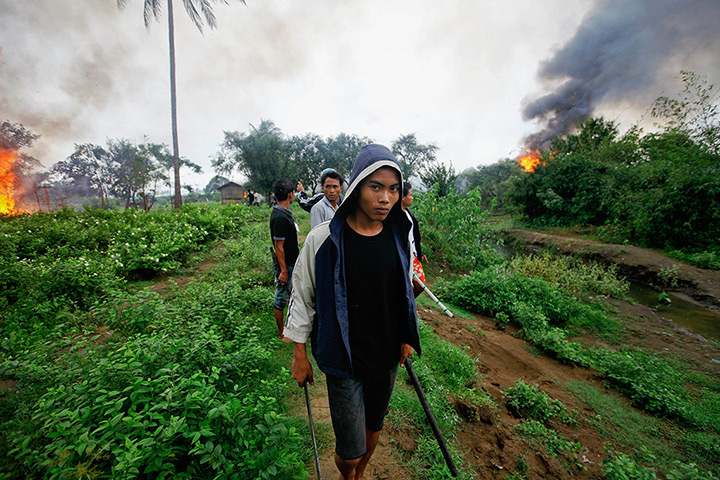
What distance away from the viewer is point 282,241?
10.9 feet

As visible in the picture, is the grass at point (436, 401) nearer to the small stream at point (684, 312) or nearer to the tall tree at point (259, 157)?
the small stream at point (684, 312)

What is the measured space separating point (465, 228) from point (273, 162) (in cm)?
1956

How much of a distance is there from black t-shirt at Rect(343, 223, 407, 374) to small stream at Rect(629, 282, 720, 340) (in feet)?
27.6

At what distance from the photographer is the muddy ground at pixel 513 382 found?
219 centimetres

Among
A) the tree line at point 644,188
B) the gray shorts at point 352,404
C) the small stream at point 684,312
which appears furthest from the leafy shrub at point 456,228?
the gray shorts at point 352,404

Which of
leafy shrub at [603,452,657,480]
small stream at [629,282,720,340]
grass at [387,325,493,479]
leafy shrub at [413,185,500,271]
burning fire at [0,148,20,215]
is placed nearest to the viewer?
leafy shrub at [603,452,657,480]

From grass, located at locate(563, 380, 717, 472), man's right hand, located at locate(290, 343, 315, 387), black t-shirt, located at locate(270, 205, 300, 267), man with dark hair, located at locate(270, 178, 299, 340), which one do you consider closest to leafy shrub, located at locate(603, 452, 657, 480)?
grass, located at locate(563, 380, 717, 472)

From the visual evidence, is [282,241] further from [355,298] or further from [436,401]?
[436,401]

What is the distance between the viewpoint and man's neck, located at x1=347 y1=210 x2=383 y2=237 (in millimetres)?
1484

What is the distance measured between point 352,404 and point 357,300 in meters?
0.58

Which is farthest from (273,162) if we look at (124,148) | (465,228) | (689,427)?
(689,427)

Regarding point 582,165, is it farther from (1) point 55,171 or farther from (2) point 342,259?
(1) point 55,171

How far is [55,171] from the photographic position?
26.0 metres

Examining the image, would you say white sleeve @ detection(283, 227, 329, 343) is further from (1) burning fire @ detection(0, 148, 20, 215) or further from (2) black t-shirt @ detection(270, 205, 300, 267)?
(1) burning fire @ detection(0, 148, 20, 215)
